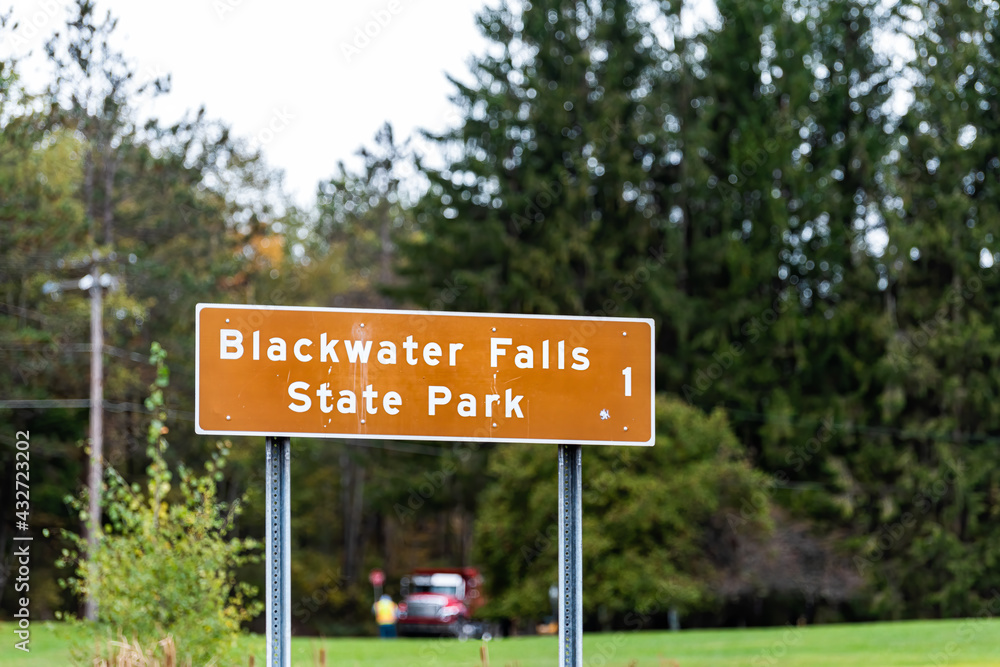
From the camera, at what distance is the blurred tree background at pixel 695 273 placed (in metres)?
36.8

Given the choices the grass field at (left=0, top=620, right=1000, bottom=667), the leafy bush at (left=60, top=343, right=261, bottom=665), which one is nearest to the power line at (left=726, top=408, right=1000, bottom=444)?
the grass field at (left=0, top=620, right=1000, bottom=667)

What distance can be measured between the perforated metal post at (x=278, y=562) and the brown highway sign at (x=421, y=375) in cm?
19

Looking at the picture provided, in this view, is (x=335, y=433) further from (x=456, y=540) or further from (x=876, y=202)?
(x=456, y=540)

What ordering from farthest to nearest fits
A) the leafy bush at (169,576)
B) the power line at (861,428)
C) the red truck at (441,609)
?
the power line at (861,428) < the red truck at (441,609) < the leafy bush at (169,576)

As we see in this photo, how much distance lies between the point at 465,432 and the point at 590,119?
4140cm

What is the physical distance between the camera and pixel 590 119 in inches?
1836

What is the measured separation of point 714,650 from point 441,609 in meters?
16.0

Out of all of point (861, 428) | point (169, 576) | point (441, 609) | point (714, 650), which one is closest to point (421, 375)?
point (169, 576)

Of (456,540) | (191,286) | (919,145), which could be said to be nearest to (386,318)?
(191,286)

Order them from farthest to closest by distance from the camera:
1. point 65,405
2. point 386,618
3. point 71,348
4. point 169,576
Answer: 1. point 65,405
2. point 71,348
3. point 386,618
4. point 169,576

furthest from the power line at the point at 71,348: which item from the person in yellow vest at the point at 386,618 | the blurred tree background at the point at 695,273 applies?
the person in yellow vest at the point at 386,618

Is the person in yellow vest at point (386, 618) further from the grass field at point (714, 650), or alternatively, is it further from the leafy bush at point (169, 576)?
the leafy bush at point (169, 576)

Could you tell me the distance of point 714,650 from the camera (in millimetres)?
22906

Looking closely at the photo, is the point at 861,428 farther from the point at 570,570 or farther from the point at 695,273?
the point at 570,570
